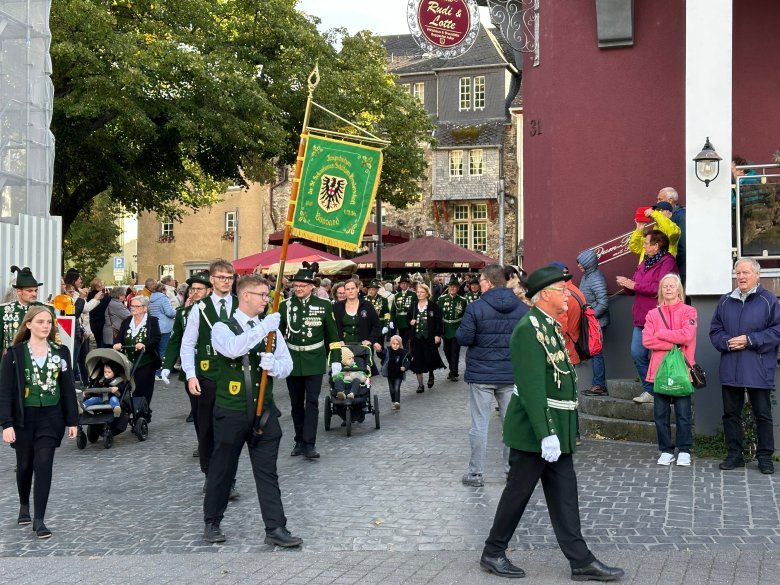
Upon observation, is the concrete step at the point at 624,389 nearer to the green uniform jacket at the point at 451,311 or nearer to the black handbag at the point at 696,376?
the black handbag at the point at 696,376

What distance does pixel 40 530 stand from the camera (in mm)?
7395

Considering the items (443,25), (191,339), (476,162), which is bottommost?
(191,339)

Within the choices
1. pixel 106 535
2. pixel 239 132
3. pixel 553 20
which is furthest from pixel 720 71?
pixel 239 132

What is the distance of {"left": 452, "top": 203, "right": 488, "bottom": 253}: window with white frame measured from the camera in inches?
2068

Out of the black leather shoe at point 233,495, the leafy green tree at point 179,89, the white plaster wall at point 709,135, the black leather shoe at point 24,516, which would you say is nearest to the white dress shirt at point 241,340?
the black leather shoe at point 233,495

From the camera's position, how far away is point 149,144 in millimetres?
25750

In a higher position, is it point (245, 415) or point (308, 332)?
point (308, 332)

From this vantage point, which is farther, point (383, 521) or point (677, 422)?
point (677, 422)

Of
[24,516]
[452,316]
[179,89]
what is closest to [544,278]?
[24,516]

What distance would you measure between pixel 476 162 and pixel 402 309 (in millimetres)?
35355

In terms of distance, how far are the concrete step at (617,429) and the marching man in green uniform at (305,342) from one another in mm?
2814

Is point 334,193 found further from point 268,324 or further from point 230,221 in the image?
point 230,221

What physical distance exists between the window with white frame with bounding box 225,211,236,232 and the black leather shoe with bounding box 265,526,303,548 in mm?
47578

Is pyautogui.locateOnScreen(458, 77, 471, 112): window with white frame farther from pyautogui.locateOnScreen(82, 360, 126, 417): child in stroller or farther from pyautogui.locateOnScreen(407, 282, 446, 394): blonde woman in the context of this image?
pyautogui.locateOnScreen(82, 360, 126, 417): child in stroller
